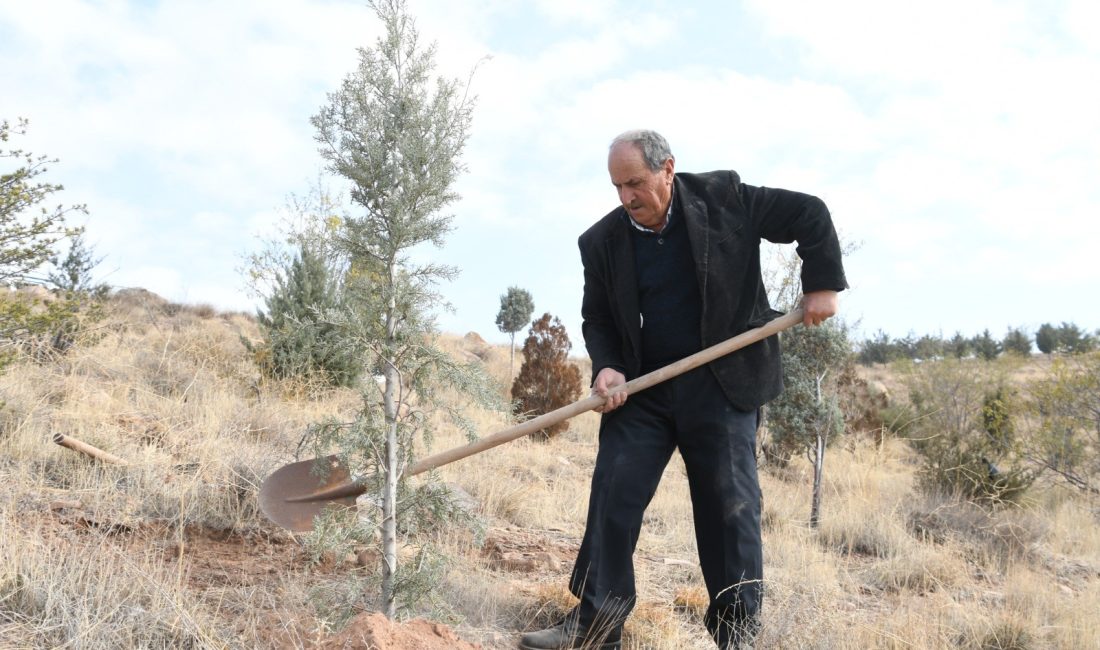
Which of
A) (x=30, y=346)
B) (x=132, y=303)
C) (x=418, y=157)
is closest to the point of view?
(x=418, y=157)

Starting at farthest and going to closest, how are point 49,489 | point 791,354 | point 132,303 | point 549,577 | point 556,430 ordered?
point 132,303
point 556,430
point 791,354
point 49,489
point 549,577

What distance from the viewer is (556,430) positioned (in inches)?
401

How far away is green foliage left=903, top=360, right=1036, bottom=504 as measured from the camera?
7754mm

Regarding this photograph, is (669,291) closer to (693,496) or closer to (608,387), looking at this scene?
(608,387)

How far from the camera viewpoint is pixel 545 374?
36.8ft

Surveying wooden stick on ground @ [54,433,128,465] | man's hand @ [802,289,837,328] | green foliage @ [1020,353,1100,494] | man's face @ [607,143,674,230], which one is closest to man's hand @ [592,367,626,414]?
man's face @ [607,143,674,230]

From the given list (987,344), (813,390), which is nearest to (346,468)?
(813,390)

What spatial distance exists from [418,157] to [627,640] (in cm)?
240

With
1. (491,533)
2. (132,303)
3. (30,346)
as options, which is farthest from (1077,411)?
(132,303)

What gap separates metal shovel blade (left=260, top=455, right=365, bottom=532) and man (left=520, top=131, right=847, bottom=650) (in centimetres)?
116

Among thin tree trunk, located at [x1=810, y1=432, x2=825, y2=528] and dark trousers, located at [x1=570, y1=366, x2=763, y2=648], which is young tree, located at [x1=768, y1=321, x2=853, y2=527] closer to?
thin tree trunk, located at [x1=810, y1=432, x2=825, y2=528]

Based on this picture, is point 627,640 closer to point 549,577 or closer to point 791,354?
point 549,577

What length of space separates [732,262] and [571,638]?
5.79ft

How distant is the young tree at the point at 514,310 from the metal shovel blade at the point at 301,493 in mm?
12461
